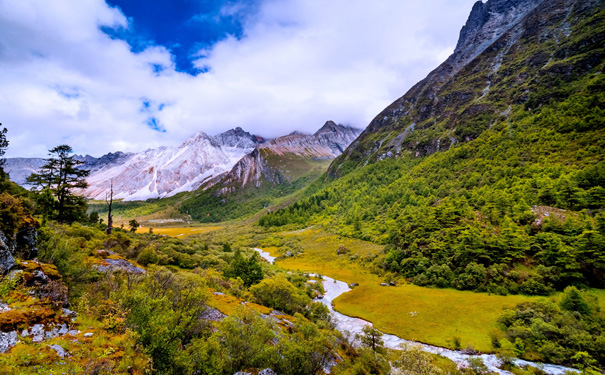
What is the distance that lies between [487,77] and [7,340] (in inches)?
7036

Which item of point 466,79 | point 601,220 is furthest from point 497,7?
point 601,220

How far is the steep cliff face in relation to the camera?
100000 mm

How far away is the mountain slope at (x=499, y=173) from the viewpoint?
131ft

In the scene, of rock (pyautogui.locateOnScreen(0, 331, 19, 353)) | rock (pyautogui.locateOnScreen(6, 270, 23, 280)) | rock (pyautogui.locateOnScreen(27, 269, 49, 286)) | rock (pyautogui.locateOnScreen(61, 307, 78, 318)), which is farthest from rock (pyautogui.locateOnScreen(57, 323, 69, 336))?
rock (pyautogui.locateOnScreen(6, 270, 23, 280))

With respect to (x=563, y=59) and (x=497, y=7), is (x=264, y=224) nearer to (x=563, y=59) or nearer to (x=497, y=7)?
(x=563, y=59)

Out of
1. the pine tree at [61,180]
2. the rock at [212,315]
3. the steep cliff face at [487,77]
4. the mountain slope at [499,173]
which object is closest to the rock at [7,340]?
the rock at [212,315]

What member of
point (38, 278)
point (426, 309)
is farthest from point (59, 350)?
point (426, 309)

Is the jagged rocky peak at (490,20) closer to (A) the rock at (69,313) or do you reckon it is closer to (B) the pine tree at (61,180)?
(B) the pine tree at (61,180)

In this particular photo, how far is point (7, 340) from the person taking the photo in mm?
6613

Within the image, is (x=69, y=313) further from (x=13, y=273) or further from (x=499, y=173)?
(x=499, y=173)

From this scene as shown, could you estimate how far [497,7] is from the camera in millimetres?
181375

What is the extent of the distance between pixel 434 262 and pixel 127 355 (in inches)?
2064

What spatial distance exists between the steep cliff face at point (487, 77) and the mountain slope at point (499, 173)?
2.35 ft

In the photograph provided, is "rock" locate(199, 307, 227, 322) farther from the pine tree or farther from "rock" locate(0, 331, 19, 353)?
the pine tree
